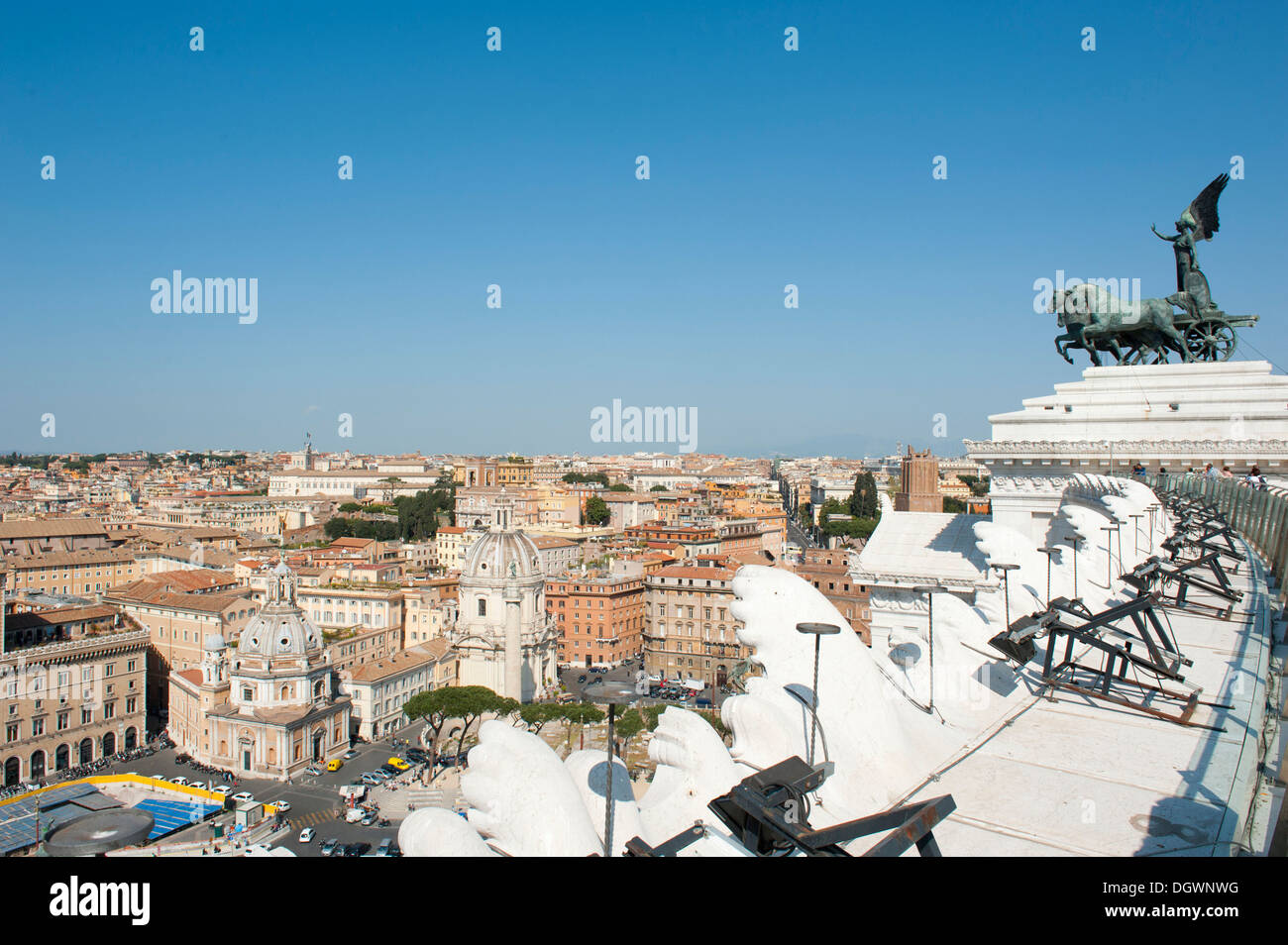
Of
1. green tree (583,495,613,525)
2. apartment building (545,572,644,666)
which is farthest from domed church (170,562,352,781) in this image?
green tree (583,495,613,525)

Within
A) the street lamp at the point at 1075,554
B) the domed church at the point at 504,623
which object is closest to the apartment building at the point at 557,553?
the domed church at the point at 504,623

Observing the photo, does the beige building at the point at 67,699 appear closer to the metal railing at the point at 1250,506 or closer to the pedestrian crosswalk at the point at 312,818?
the pedestrian crosswalk at the point at 312,818

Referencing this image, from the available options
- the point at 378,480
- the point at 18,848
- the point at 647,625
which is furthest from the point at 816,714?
the point at 378,480

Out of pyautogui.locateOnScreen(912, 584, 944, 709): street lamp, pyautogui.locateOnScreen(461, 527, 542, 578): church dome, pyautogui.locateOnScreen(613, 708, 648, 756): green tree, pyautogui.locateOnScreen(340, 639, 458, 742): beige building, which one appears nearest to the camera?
pyautogui.locateOnScreen(912, 584, 944, 709): street lamp

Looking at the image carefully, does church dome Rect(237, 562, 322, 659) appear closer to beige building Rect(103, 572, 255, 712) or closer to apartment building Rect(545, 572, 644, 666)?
beige building Rect(103, 572, 255, 712)

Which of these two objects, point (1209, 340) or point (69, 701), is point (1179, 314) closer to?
point (1209, 340)
